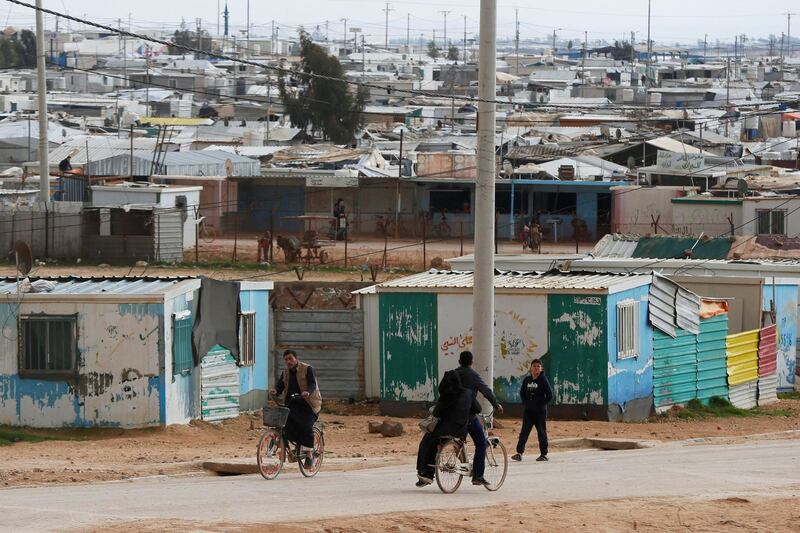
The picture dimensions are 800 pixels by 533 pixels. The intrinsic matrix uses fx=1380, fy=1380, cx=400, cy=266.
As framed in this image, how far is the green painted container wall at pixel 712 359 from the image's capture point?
2388 cm

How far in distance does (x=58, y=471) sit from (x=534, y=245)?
101ft

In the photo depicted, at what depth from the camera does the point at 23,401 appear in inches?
742

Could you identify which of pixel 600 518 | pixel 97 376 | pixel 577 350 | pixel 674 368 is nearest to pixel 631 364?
pixel 577 350

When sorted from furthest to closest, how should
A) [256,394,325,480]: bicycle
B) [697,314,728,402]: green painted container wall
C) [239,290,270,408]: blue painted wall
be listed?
1. [697,314,728,402]: green painted container wall
2. [239,290,270,408]: blue painted wall
3. [256,394,325,480]: bicycle

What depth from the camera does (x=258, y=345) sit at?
2208 cm

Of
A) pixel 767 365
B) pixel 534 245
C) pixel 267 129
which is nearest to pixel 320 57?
pixel 267 129

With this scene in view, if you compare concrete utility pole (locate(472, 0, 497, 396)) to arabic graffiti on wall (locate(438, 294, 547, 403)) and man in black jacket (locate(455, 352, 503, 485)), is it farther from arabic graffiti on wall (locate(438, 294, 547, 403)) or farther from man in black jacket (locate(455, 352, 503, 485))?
man in black jacket (locate(455, 352, 503, 485))

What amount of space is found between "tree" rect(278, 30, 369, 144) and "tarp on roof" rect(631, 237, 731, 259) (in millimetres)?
48785

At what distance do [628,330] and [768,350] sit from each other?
18.7 ft

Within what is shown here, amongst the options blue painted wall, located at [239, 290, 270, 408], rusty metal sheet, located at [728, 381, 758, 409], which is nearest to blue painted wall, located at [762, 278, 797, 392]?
rusty metal sheet, located at [728, 381, 758, 409]

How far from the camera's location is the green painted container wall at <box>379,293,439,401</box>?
70.9ft

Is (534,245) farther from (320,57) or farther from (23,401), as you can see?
(320,57)

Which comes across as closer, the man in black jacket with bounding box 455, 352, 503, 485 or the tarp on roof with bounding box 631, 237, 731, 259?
the man in black jacket with bounding box 455, 352, 503, 485

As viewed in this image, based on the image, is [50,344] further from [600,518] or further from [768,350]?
[768,350]
